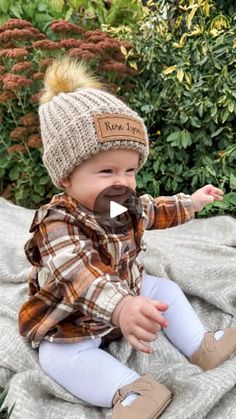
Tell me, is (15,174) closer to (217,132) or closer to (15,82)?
(15,82)

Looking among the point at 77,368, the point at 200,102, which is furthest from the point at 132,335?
the point at 200,102

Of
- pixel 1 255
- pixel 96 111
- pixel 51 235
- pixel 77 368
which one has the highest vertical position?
pixel 96 111

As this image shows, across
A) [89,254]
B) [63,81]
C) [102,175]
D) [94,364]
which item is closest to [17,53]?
[63,81]

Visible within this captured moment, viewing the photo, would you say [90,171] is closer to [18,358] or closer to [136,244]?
[136,244]

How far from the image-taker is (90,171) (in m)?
1.70

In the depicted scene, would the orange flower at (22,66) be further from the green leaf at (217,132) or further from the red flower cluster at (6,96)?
the green leaf at (217,132)

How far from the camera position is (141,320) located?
1.39 m

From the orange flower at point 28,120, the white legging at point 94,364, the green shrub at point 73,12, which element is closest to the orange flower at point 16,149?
the orange flower at point 28,120

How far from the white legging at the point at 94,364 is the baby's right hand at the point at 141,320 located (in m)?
0.29

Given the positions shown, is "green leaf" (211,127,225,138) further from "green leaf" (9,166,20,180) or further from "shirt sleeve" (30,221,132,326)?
"shirt sleeve" (30,221,132,326)

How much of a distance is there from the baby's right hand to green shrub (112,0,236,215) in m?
2.01

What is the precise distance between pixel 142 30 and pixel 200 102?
0.79 metres

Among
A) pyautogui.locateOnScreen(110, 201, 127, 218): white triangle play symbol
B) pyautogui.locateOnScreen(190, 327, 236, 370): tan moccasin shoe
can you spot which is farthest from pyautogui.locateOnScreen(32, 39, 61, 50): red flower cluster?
pyautogui.locateOnScreen(190, 327, 236, 370): tan moccasin shoe

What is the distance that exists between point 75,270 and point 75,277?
2cm
